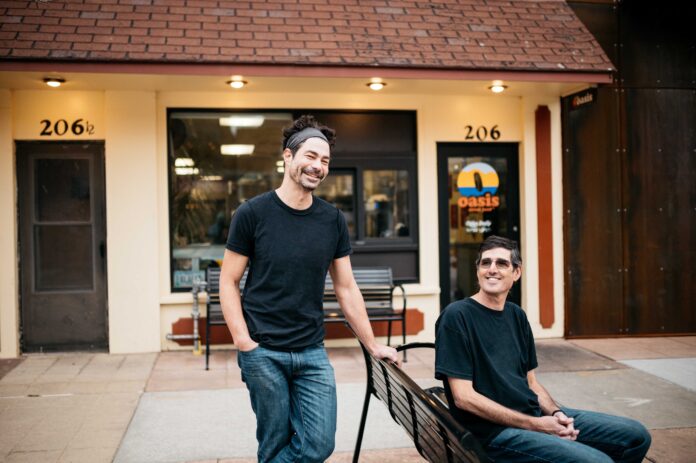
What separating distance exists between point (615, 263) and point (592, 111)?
75.9 inches

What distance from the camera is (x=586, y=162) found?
26.1ft

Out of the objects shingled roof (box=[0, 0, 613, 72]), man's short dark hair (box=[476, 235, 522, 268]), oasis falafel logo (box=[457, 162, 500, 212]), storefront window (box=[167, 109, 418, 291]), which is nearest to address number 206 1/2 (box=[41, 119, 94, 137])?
storefront window (box=[167, 109, 418, 291])

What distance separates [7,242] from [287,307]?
5.51 meters

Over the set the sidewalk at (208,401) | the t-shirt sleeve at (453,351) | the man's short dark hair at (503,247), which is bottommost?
the sidewalk at (208,401)

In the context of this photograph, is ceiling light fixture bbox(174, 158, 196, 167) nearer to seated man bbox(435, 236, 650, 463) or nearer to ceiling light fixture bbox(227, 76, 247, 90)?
ceiling light fixture bbox(227, 76, 247, 90)

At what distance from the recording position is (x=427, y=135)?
7859mm

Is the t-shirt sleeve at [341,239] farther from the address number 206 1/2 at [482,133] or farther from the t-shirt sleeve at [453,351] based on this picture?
the address number 206 1/2 at [482,133]

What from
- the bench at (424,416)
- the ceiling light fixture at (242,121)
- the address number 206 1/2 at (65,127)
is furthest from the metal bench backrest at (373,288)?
the bench at (424,416)

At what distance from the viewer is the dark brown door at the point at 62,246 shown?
23.9 ft

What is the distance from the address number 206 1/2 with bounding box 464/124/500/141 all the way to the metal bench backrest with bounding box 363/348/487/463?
4936mm

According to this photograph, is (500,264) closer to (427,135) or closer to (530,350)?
(530,350)

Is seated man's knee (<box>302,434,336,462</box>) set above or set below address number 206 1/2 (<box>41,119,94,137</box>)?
below

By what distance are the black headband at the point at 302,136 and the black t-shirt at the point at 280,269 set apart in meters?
0.26

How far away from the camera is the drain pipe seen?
7094 mm
